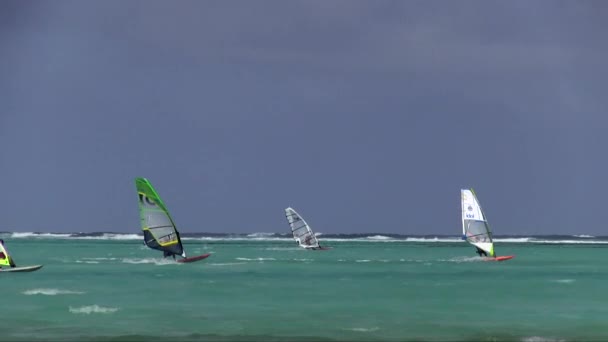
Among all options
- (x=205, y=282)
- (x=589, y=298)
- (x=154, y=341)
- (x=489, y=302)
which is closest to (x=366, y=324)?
(x=154, y=341)

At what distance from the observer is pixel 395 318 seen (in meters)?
39.9

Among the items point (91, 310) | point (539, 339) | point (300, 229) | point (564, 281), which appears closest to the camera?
point (539, 339)

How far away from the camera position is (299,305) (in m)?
45.2

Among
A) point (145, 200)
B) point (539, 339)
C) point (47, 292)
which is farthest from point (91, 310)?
point (145, 200)

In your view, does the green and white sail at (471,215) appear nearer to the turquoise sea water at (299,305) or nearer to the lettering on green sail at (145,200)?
the turquoise sea water at (299,305)

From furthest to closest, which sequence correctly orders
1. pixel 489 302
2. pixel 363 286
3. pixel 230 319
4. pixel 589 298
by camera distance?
pixel 363 286 → pixel 589 298 → pixel 489 302 → pixel 230 319

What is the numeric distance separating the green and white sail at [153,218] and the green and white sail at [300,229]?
40.9m

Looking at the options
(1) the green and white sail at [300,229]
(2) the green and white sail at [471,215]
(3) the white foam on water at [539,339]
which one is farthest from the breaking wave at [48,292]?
(1) the green and white sail at [300,229]

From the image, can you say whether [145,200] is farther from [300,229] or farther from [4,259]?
[300,229]

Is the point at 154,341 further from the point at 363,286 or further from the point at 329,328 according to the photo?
the point at 363,286

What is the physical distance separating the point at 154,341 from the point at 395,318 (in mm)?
10865

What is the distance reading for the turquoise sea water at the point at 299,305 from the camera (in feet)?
116

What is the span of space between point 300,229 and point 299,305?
255ft

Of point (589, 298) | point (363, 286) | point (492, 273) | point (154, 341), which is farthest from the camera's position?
point (492, 273)
